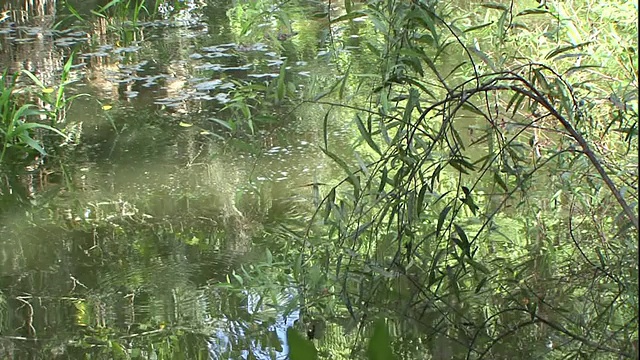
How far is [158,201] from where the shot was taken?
353cm

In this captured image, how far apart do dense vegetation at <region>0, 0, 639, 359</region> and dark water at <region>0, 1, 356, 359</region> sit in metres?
0.02

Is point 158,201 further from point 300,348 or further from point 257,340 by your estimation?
point 300,348

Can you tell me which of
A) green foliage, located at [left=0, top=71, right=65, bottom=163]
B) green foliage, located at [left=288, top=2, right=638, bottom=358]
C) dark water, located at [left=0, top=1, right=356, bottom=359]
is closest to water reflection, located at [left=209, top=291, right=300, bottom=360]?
dark water, located at [left=0, top=1, right=356, bottom=359]

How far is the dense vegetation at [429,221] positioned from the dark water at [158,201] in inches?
0.7

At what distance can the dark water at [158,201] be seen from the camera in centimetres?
267

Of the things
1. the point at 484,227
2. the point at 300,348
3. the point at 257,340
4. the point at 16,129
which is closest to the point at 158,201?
the point at 16,129

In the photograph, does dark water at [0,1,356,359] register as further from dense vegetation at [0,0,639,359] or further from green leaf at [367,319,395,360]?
green leaf at [367,319,395,360]

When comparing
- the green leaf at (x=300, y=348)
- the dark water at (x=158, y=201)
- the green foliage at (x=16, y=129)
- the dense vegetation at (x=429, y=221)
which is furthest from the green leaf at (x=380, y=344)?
the green foliage at (x=16, y=129)

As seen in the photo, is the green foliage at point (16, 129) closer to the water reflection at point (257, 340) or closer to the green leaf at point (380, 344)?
the water reflection at point (257, 340)

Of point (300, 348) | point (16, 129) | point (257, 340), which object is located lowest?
point (257, 340)

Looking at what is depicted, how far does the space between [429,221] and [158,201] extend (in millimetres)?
1112

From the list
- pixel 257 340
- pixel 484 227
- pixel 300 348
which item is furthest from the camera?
pixel 484 227

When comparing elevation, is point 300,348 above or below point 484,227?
above

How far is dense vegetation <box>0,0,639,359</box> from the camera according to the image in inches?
90.7
